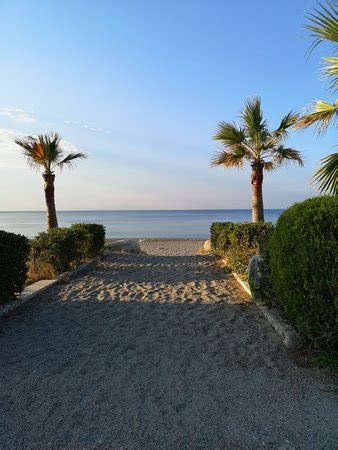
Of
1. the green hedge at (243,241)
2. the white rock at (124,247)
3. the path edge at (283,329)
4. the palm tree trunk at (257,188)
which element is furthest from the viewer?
the white rock at (124,247)

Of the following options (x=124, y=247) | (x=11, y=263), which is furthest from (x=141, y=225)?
(x=11, y=263)

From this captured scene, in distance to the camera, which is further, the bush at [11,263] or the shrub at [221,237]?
the shrub at [221,237]

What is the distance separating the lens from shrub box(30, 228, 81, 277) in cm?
929

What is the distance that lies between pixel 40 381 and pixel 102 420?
3.26 feet

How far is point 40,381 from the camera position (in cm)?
367

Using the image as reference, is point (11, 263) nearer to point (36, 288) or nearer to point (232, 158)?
point (36, 288)

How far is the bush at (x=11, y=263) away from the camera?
19.5 ft

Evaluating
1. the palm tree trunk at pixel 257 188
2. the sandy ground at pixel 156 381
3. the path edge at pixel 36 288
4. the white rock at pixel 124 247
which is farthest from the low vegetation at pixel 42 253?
the palm tree trunk at pixel 257 188

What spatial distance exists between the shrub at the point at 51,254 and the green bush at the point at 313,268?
652 cm

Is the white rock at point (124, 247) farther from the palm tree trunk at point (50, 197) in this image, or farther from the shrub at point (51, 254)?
the shrub at point (51, 254)

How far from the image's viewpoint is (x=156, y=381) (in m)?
3.63

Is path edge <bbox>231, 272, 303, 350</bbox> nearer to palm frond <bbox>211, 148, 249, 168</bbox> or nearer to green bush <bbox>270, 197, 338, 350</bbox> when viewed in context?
green bush <bbox>270, 197, 338, 350</bbox>

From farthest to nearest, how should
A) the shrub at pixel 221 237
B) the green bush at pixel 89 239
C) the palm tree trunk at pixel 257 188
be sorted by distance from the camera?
the palm tree trunk at pixel 257 188 → the shrub at pixel 221 237 → the green bush at pixel 89 239

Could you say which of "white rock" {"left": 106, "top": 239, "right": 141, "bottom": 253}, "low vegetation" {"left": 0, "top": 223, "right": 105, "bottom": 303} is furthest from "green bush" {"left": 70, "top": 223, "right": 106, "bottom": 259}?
"white rock" {"left": 106, "top": 239, "right": 141, "bottom": 253}
